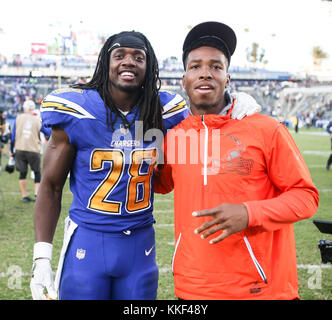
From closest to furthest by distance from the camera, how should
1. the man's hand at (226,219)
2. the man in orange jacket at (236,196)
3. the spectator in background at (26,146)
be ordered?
1. the man's hand at (226,219)
2. the man in orange jacket at (236,196)
3. the spectator in background at (26,146)

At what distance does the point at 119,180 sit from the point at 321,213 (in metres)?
5.52

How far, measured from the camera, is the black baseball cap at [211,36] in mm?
1988

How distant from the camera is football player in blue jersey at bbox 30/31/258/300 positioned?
2023mm

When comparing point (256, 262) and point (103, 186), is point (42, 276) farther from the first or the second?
point (256, 262)

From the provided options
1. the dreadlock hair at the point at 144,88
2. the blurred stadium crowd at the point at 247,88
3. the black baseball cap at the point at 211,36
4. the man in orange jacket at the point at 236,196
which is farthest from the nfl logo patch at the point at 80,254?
the blurred stadium crowd at the point at 247,88

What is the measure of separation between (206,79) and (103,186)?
2.50 feet

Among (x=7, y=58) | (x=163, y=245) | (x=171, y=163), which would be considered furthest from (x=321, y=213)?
(x=7, y=58)

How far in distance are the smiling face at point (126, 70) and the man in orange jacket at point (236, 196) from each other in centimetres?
36

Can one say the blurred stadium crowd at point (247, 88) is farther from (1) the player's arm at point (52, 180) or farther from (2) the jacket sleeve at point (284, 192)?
(2) the jacket sleeve at point (284, 192)

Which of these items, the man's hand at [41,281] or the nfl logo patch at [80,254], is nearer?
the man's hand at [41,281]

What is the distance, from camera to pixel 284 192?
1.71 meters

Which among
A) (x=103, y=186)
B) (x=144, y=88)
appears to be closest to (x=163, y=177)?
(x=103, y=186)

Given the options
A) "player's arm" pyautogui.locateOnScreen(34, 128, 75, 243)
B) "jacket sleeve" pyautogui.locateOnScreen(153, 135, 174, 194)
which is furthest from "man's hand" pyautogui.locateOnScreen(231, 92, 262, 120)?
"player's arm" pyautogui.locateOnScreen(34, 128, 75, 243)

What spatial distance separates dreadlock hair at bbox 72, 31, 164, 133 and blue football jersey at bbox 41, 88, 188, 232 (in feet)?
0.18
